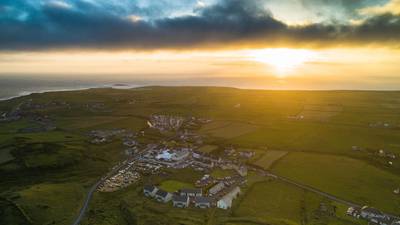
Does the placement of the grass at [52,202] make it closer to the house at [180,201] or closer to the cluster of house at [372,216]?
the house at [180,201]

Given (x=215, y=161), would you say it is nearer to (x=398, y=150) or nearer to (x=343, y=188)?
(x=343, y=188)

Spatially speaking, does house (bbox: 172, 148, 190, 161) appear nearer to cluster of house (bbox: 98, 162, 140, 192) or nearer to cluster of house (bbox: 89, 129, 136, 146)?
cluster of house (bbox: 98, 162, 140, 192)

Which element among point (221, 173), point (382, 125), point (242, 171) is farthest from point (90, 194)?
point (382, 125)

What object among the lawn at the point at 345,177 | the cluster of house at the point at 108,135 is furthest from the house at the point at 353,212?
the cluster of house at the point at 108,135

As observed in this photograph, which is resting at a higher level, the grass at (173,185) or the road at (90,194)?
the grass at (173,185)

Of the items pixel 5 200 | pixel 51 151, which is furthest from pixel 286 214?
pixel 51 151

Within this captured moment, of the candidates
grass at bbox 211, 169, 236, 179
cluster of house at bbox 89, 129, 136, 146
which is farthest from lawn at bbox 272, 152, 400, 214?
cluster of house at bbox 89, 129, 136, 146

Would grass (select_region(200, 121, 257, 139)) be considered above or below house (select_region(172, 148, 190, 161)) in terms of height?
above
